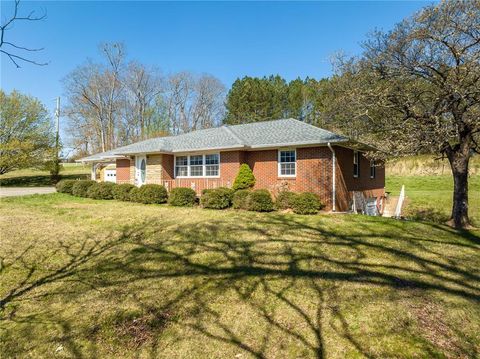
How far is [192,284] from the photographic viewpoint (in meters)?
5.30

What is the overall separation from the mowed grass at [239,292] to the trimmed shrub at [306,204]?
11.1 feet

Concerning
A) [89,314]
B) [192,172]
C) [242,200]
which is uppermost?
[192,172]

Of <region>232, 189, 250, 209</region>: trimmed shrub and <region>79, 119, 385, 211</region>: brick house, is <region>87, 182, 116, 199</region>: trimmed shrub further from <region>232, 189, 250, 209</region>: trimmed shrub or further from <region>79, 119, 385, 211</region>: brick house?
<region>232, 189, 250, 209</region>: trimmed shrub

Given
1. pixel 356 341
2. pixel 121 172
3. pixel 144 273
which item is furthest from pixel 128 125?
pixel 356 341

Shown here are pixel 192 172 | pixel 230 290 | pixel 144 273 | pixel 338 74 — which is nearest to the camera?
pixel 230 290

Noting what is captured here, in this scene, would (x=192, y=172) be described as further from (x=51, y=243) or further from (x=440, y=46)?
(x=440, y=46)

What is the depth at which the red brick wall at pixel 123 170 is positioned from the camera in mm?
21859

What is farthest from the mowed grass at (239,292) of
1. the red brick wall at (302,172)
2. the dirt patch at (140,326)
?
the red brick wall at (302,172)

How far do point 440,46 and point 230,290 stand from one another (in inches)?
377

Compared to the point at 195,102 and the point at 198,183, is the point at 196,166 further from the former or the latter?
the point at 195,102

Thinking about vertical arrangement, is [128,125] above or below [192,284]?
above

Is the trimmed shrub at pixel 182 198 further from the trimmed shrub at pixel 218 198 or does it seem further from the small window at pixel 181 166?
the small window at pixel 181 166

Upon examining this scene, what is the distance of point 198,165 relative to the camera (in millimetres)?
17391

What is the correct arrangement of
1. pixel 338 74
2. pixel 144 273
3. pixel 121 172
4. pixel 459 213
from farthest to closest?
pixel 121 172 < pixel 338 74 < pixel 459 213 < pixel 144 273
